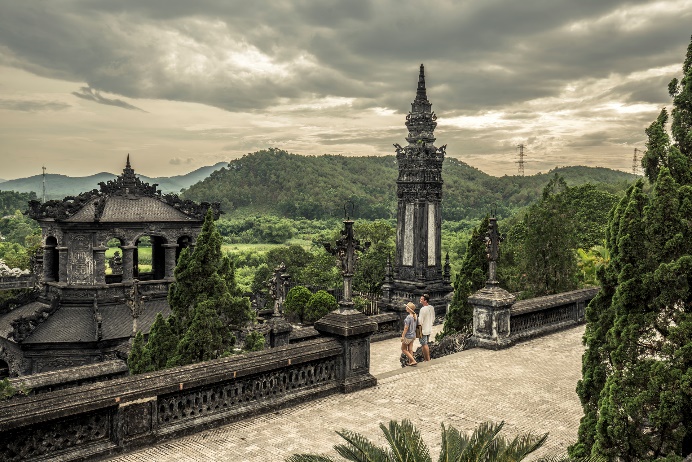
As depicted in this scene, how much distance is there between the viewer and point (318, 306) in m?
30.3

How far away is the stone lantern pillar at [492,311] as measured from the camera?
1509 centimetres

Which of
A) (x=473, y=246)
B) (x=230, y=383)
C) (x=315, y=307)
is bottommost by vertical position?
(x=315, y=307)

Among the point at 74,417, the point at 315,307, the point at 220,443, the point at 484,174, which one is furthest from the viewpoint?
the point at 484,174

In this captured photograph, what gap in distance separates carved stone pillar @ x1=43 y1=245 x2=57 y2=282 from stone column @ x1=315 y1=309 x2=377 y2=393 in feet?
54.4

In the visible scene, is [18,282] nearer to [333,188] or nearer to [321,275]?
[321,275]

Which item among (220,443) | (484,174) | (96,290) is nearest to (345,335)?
(220,443)

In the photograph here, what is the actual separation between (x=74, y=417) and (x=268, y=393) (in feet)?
10.4

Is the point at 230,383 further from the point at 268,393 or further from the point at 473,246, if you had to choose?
the point at 473,246

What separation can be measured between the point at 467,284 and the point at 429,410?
8.40 metres

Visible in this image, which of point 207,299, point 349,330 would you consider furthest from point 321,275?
point 349,330

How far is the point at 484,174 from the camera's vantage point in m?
174

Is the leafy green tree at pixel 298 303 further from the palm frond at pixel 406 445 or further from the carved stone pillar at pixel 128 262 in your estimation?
the palm frond at pixel 406 445

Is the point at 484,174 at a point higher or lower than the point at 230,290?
higher

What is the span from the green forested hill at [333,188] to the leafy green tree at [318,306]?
89795 millimetres
